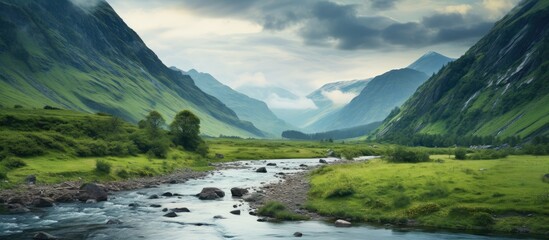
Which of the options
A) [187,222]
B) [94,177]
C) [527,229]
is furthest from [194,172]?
[527,229]

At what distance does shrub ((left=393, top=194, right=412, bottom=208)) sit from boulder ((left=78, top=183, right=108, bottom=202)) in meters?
49.5

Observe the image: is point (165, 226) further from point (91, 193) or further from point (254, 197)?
point (91, 193)

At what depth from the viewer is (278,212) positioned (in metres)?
62.7

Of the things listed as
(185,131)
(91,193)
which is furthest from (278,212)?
(185,131)

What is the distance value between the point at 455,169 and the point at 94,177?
241 feet

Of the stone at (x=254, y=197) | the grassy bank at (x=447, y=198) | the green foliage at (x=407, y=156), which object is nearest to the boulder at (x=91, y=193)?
the stone at (x=254, y=197)

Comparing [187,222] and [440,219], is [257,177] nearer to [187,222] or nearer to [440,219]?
[187,222]

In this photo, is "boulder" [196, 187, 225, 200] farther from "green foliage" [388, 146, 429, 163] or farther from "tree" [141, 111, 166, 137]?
"tree" [141, 111, 166, 137]

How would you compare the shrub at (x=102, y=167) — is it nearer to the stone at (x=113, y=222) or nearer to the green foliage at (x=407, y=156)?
the stone at (x=113, y=222)

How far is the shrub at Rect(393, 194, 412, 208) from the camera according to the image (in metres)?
61.7

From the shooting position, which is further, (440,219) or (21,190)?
(21,190)

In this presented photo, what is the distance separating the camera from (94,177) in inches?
3789

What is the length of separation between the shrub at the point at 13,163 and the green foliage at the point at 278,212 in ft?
189

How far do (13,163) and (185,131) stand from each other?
82700 millimetres
